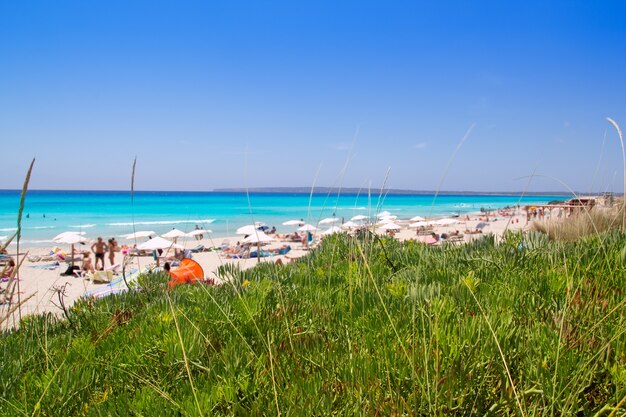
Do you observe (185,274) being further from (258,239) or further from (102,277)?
(102,277)

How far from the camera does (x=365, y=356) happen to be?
1.18 meters

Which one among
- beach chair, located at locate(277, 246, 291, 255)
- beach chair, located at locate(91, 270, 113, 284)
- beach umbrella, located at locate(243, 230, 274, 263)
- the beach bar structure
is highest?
the beach bar structure

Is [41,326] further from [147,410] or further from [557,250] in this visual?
[557,250]

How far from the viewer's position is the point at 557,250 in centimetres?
223

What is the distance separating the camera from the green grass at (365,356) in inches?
42.1

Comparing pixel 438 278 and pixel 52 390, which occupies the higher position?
pixel 438 278

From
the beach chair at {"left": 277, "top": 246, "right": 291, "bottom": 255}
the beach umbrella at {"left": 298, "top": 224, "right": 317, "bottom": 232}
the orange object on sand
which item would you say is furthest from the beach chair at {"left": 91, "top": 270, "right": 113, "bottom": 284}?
the orange object on sand

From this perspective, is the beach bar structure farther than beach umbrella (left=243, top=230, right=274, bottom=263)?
Yes

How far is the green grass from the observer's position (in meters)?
1.07

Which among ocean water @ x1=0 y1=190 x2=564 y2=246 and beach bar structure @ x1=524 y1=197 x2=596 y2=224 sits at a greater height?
beach bar structure @ x1=524 y1=197 x2=596 y2=224

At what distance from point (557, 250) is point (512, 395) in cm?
140

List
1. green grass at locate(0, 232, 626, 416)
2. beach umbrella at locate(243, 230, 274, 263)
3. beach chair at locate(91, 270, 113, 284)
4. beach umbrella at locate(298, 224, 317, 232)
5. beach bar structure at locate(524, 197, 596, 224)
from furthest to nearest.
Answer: beach chair at locate(91, 270, 113, 284) → beach umbrella at locate(298, 224, 317, 232) → beach bar structure at locate(524, 197, 596, 224) → beach umbrella at locate(243, 230, 274, 263) → green grass at locate(0, 232, 626, 416)

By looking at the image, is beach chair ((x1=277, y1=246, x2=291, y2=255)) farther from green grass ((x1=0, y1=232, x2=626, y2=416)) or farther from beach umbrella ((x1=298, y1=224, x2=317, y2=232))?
green grass ((x1=0, y1=232, x2=626, y2=416))

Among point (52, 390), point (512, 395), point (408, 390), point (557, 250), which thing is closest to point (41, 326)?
point (52, 390)
